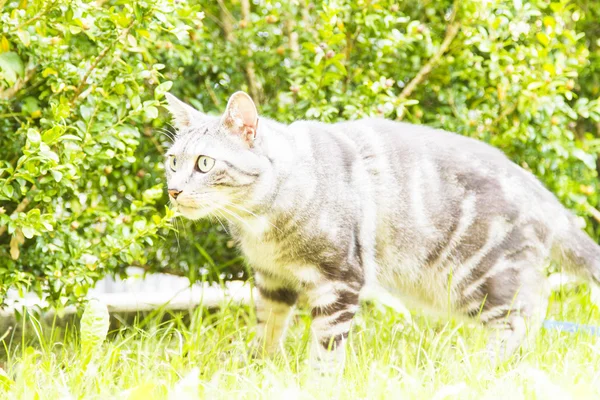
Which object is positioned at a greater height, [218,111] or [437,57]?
[437,57]

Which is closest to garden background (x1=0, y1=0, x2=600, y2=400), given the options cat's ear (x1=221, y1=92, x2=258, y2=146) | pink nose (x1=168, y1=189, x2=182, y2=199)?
pink nose (x1=168, y1=189, x2=182, y2=199)

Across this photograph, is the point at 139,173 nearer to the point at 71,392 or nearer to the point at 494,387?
the point at 71,392

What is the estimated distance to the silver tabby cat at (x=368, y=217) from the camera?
2.44 meters

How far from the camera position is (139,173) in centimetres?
332

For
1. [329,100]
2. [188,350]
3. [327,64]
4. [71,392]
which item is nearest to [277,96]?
[329,100]

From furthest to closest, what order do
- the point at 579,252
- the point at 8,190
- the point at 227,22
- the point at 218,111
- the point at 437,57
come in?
the point at 227,22
the point at 218,111
the point at 437,57
the point at 579,252
the point at 8,190

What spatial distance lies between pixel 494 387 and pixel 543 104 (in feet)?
5.39

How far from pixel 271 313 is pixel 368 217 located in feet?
1.83

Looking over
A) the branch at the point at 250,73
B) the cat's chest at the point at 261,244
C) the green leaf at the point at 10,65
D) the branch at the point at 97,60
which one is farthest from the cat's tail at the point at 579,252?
the green leaf at the point at 10,65

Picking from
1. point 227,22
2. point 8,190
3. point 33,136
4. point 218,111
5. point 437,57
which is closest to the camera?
point 33,136

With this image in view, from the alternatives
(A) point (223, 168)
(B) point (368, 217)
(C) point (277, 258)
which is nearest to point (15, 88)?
(A) point (223, 168)

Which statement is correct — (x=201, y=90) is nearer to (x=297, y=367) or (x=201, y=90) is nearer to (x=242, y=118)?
(x=242, y=118)

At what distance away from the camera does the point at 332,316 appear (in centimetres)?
251

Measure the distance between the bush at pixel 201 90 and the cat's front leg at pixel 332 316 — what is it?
666mm
